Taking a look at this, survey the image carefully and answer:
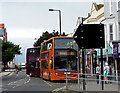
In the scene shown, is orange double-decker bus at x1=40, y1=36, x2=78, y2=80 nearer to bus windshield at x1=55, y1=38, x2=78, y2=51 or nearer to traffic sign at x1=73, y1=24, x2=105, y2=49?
bus windshield at x1=55, y1=38, x2=78, y2=51

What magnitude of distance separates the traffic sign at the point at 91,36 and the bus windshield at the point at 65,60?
10.7 m

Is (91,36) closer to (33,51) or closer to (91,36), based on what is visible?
(91,36)

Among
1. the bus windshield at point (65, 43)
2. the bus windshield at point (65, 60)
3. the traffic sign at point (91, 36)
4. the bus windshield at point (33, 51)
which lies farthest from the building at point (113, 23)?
the traffic sign at point (91, 36)

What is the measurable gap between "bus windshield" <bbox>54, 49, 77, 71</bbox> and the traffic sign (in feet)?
35.0

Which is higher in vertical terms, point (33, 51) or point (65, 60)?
point (33, 51)

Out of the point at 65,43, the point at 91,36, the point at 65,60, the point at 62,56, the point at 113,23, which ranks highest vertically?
the point at 113,23

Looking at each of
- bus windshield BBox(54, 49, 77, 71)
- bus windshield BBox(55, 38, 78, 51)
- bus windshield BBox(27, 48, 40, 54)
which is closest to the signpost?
bus windshield BBox(55, 38, 78, 51)

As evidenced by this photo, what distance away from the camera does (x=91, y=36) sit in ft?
60.0

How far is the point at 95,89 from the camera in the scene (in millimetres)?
18016

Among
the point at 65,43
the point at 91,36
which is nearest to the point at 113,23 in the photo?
the point at 65,43

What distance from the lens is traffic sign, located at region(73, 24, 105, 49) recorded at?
712 inches

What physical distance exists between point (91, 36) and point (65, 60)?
11.6 metres

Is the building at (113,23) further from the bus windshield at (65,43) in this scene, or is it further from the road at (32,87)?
the road at (32,87)

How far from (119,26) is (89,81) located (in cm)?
1539
